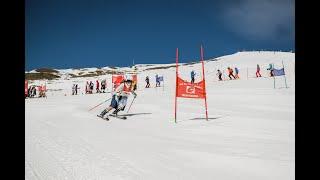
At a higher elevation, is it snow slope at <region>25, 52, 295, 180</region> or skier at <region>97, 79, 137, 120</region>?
skier at <region>97, 79, 137, 120</region>

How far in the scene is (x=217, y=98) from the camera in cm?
2680

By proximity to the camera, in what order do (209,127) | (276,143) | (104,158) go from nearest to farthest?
(104,158) < (276,143) < (209,127)

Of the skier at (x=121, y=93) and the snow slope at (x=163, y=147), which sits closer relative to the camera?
the snow slope at (x=163, y=147)

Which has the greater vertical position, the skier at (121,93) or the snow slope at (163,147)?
the skier at (121,93)

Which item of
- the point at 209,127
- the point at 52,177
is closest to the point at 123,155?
the point at 52,177

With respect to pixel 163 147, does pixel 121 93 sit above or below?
above

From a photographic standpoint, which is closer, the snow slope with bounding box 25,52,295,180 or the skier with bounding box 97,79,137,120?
the snow slope with bounding box 25,52,295,180

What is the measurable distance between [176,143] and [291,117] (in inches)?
296

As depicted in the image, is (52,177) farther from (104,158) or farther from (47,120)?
(47,120)

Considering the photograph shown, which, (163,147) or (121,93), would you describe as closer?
(163,147)
